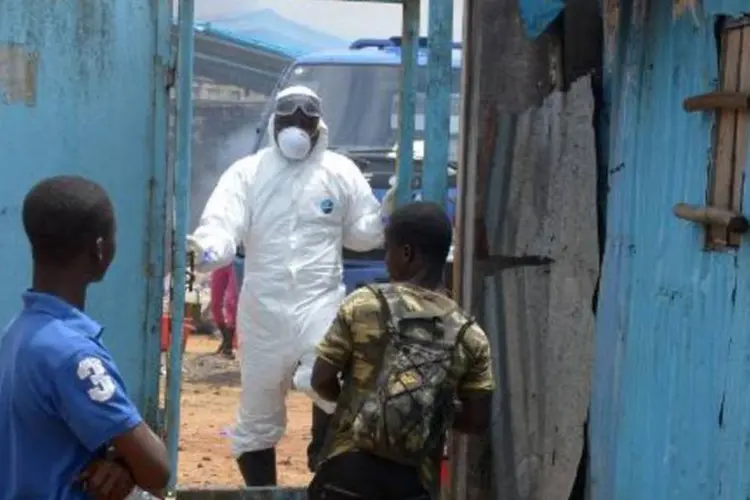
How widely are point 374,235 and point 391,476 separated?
222 centimetres

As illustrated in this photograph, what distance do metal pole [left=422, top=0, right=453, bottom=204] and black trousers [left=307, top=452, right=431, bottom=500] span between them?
5.23 ft

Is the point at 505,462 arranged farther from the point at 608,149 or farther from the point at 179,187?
the point at 179,187

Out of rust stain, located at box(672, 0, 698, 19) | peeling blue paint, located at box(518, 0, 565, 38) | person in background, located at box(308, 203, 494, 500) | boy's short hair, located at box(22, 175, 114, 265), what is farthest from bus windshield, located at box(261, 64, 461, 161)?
boy's short hair, located at box(22, 175, 114, 265)

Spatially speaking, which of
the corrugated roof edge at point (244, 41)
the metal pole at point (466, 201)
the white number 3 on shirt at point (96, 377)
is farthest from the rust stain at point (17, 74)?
the corrugated roof edge at point (244, 41)

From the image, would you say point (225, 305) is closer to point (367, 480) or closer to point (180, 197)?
point (180, 197)

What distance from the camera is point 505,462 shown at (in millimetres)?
5184

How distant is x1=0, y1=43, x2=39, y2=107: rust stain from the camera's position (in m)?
5.11

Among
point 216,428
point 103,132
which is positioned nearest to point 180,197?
point 103,132

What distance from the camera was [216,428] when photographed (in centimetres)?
888

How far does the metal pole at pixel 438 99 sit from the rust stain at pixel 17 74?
4.68 ft

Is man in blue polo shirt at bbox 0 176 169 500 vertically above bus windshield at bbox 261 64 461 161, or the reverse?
bus windshield at bbox 261 64 461 161

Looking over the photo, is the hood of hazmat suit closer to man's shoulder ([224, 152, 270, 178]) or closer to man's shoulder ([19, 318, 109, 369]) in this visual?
man's shoulder ([224, 152, 270, 178])

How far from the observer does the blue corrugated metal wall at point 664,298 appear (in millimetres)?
3576

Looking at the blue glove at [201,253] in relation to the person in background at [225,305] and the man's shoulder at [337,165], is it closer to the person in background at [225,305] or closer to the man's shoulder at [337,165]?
the man's shoulder at [337,165]
